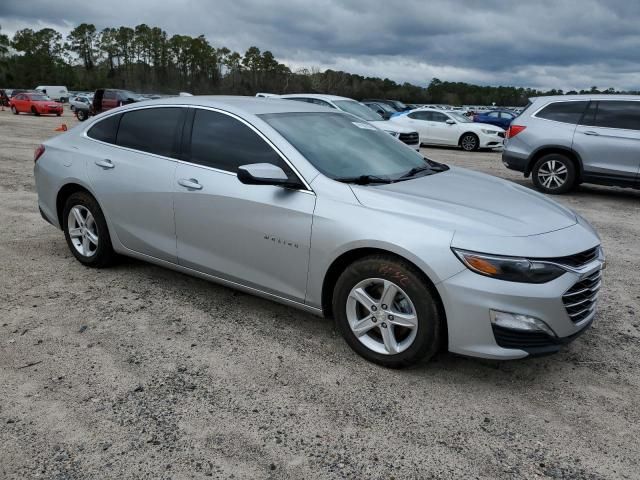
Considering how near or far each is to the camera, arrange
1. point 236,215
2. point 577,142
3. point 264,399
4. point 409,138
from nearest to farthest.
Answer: point 264,399, point 236,215, point 577,142, point 409,138

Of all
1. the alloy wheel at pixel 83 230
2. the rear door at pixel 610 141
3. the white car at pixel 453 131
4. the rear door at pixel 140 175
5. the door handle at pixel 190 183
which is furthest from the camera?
the white car at pixel 453 131

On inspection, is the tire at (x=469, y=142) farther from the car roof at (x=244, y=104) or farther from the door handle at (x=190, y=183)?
the door handle at (x=190, y=183)


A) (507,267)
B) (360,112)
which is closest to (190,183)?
(507,267)

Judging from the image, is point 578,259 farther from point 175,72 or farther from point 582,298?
point 175,72

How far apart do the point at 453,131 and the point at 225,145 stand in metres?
16.6

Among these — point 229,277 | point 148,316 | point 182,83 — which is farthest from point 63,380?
point 182,83

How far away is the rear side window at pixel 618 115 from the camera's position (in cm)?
920

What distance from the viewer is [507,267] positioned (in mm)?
2982

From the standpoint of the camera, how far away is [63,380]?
321 centimetres

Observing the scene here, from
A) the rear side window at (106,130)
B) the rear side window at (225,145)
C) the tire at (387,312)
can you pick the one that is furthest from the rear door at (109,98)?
the tire at (387,312)

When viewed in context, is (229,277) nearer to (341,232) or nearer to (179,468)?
(341,232)

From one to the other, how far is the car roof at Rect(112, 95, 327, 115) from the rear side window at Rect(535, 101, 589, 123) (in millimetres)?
6782

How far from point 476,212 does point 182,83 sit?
100275 millimetres

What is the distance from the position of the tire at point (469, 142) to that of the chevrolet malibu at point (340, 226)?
1549 cm
